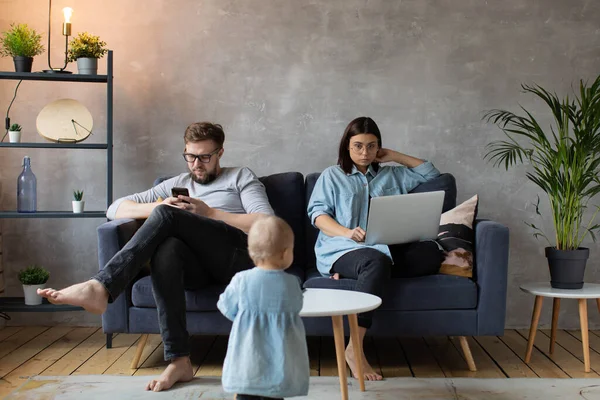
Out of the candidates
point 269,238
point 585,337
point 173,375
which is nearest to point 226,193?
point 173,375

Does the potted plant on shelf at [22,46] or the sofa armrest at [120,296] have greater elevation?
the potted plant on shelf at [22,46]

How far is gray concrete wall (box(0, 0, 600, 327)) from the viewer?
4027 millimetres

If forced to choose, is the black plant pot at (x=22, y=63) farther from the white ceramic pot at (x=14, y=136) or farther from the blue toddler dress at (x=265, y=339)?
the blue toddler dress at (x=265, y=339)

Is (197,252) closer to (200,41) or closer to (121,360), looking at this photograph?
(121,360)

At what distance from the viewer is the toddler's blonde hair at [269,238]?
6.65 ft

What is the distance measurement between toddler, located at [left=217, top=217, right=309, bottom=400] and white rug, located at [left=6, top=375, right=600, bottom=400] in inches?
31.4

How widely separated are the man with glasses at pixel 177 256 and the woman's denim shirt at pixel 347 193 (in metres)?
0.27

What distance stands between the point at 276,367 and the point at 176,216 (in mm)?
1097

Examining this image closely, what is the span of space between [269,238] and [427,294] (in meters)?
1.30

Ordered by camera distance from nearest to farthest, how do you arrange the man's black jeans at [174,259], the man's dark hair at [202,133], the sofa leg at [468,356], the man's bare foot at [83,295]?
the man's bare foot at [83,295]
the man's black jeans at [174,259]
the sofa leg at [468,356]
the man's dark hair at [202,133]

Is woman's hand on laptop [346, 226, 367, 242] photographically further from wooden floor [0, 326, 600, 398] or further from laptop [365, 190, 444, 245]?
wooden floor [0, 326, 600, 398]

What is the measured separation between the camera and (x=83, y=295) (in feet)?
8.63

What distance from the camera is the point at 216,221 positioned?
3.07 metres

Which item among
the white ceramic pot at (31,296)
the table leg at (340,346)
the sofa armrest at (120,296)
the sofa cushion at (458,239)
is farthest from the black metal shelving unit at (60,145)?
the sofa cushion at (458,239)
